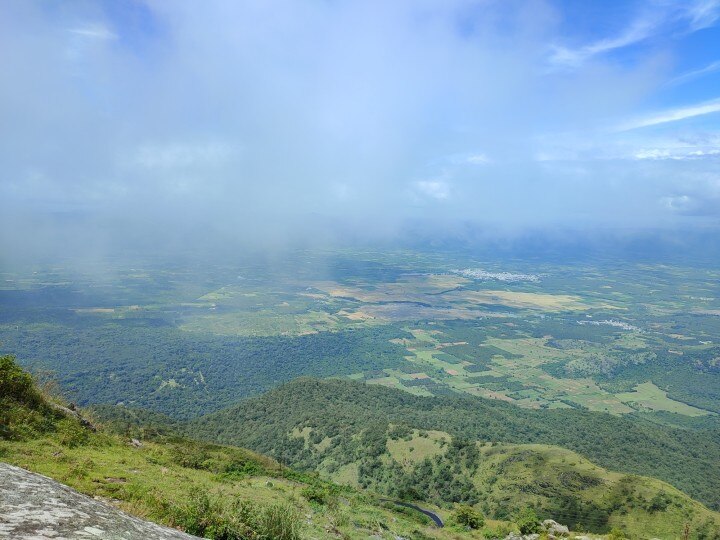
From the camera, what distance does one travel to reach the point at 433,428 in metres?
65.6

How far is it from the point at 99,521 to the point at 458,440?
5572 centimetres

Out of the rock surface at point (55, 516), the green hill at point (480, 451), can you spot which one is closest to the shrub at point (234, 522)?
the rock surface at point (55, 516)

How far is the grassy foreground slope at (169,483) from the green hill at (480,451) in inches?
928

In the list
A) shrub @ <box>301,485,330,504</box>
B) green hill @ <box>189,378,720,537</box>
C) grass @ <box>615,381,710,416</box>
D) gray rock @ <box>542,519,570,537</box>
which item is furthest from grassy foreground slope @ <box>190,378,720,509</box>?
shrub @ <box>301,485,330,504</box>

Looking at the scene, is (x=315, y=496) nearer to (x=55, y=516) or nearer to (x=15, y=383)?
(x=15, y=383)

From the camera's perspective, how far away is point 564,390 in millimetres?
119812

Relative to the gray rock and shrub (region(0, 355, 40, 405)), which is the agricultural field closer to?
the gray rock

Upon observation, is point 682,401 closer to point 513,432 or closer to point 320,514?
point 513,432

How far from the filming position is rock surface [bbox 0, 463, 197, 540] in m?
5.20

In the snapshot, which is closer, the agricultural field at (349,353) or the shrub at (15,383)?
the shrub at (15,383)

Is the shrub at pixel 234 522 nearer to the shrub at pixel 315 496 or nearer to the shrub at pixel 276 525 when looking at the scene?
the shrub at pixel 276 525

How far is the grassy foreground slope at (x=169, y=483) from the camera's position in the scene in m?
9.10

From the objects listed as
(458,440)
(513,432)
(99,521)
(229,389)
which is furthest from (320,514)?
(229,389)

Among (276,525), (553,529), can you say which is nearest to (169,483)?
(276,525)
